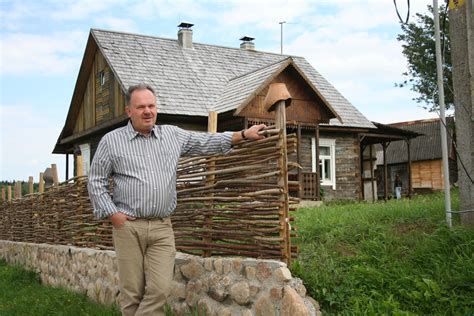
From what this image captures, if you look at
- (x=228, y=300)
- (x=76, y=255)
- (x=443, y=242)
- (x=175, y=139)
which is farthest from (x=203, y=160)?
(x=76, y=255)

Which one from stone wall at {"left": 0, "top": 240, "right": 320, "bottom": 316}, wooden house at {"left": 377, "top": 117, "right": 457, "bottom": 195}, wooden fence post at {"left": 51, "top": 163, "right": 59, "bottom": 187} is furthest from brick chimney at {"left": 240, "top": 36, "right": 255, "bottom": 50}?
stone wall at {"left": 0, "top": 240, "right": 320, "bottom": 316}

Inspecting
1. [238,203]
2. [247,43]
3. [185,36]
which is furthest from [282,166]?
[247,43]

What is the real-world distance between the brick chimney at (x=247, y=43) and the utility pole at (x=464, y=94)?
19.7 meters

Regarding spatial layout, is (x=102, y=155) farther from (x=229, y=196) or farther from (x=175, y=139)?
(x=229, y=196)

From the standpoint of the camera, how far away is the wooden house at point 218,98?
1692 cm

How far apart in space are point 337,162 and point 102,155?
53.2 ft

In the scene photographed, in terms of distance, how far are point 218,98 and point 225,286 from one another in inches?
552

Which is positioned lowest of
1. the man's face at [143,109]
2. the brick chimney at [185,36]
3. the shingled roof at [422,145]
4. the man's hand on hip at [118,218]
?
the man's hand on hip at [118,218]

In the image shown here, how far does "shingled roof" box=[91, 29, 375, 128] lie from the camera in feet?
57.4

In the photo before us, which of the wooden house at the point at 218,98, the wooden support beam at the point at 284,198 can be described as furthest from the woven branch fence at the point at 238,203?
the wooden house at the point at 218,98

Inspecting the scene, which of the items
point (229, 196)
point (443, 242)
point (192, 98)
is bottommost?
point (443, 242)

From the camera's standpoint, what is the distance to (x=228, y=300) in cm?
466

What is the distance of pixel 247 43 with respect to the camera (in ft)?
82.5

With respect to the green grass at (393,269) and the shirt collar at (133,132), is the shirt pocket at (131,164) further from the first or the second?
the green grass at (393,269)
